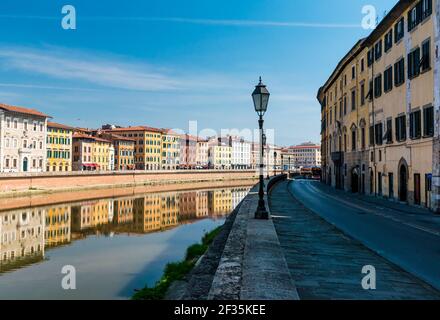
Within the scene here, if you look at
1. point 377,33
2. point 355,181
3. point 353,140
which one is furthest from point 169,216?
point 377,33

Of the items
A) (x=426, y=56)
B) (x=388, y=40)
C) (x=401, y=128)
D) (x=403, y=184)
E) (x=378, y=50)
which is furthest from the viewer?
(x=378, y=50)

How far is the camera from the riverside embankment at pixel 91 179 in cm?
5366

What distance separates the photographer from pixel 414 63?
23.9m

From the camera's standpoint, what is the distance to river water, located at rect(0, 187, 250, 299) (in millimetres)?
15691

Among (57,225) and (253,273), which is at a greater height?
(253,273)

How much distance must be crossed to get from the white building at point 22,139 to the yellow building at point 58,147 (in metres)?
8.95

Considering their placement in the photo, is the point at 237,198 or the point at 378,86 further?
the point at 237,198

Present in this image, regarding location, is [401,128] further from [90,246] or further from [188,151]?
[188,151]

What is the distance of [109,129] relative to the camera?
133 metres

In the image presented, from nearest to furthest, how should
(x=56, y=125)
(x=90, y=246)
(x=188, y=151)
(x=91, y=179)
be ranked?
1. (x=90, y=246)
2. (x=91, y=179)
3. (x=56, y=125)
4. (x=188, y=151)

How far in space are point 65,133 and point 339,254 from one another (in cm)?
9219

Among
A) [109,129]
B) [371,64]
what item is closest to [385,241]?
[371,64]

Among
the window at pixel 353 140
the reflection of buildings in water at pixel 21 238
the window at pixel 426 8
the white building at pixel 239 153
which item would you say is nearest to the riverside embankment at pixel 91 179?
the reflection of buildings in water at pixel 21 238

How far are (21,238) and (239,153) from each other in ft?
541
